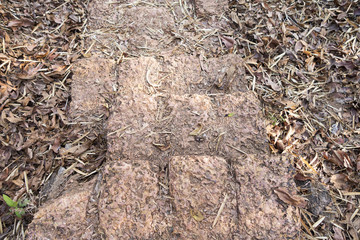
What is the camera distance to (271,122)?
196cm

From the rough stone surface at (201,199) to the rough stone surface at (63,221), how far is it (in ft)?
1.69

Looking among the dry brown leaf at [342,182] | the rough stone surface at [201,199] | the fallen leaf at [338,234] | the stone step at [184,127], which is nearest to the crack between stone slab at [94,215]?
the stone step at [184,127]

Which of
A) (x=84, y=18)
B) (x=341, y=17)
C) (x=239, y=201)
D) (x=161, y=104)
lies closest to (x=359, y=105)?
(x=341, y=17)

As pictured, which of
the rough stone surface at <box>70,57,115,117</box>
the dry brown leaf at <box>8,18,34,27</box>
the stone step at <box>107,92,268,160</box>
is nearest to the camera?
the stone step at <box>107,92,268,160</box>

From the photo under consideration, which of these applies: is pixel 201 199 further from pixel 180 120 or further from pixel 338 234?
pixel 338 234

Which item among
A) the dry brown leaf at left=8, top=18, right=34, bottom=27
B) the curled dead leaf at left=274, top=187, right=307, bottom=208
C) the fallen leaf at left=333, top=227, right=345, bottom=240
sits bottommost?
the fallen leaf at left=333, top=227, right=345, bottom=240

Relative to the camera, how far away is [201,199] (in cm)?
133

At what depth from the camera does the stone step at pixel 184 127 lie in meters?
1.53

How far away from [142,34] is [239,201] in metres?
1.63

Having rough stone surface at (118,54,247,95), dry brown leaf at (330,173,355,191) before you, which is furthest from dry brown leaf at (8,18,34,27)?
dry brown leaf at (330,173,355,191)

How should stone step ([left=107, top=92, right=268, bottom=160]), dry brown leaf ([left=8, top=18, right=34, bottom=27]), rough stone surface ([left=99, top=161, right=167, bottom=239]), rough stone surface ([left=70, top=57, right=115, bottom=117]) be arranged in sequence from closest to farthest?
rough stone surface ([left=99, top=161, right=167, bottom=239])
stone step ([left=107, top=92, right=268, bottom=160])
rough stone surface ([left=70, top=57, right=115, bottom=117])
dry brown leaf ([left=8, top=18, right=34, bottom=27])

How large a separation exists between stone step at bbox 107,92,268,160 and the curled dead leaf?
0.33 meters

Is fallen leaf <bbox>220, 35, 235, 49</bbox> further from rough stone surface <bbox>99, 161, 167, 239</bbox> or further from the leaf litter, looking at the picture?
rough stone surface <bbox>99, 161, 167, 239</bbox>

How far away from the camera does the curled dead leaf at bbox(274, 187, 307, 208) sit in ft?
4.29
